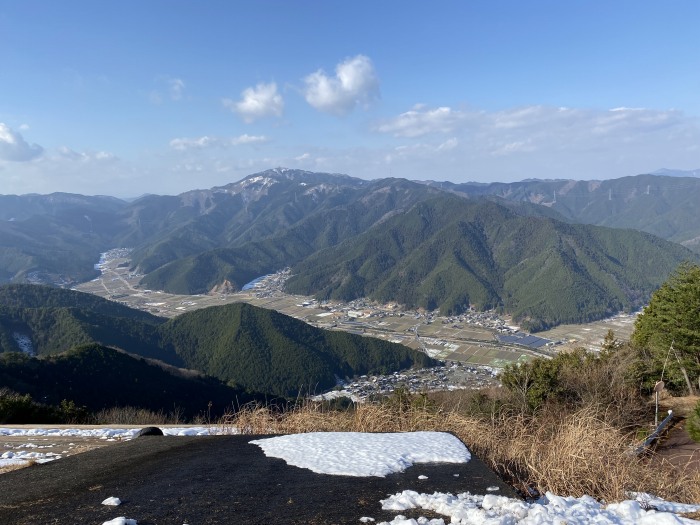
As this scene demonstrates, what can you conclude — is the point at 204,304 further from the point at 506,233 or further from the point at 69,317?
the point at 506,233

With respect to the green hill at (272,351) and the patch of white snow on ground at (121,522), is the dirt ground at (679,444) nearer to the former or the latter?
the patch of white snow on ground at (121,522)

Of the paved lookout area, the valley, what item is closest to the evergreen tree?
the paved lookout area

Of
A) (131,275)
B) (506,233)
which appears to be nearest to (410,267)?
(506,233)

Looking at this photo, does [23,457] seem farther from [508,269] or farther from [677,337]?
[508,269]

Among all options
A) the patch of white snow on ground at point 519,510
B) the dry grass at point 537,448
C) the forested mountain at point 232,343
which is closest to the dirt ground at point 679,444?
the dry grass at point 537,448

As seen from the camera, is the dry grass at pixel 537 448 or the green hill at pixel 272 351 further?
the green hill at pixel 272 351

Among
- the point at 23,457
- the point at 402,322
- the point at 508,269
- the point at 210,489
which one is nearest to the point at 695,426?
the point at 210,489

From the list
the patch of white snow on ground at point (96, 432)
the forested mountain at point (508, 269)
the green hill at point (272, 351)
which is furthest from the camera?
the forested mountain at point (508, 269)
